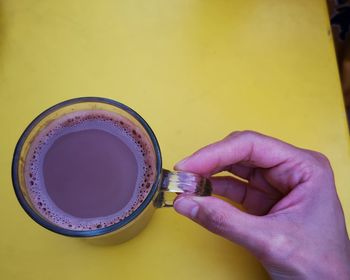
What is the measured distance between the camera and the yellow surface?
69 cm

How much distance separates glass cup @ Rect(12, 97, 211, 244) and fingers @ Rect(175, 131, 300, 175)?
6cm

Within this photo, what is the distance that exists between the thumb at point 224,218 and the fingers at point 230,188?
14 centimetres

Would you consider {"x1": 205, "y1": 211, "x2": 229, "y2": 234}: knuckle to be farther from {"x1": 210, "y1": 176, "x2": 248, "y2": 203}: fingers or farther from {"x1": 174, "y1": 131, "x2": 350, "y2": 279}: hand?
{"x1": 210, "y1": 176, "x2": 248, "y2": 203}: fingers

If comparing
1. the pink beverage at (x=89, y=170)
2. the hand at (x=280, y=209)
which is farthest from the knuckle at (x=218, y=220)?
the pink beverage at (x=89, y=170)

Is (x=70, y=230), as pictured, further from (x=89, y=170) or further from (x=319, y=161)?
(x=319, y=161)

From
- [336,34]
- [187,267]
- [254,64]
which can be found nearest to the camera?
[187,267]

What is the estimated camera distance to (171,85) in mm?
777

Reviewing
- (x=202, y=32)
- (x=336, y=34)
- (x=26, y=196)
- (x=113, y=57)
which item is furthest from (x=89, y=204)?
(x=336, y=34)

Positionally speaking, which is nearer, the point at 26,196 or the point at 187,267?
the point at 26,196

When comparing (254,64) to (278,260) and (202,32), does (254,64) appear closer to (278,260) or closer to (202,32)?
(202,32)

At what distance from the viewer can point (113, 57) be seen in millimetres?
790

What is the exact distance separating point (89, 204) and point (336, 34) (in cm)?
103

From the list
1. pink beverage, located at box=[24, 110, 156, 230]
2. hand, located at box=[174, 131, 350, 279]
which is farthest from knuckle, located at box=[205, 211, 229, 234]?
pink beverage, located at box=[24, 110, 156, 230]

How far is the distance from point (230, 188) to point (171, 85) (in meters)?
0.22
